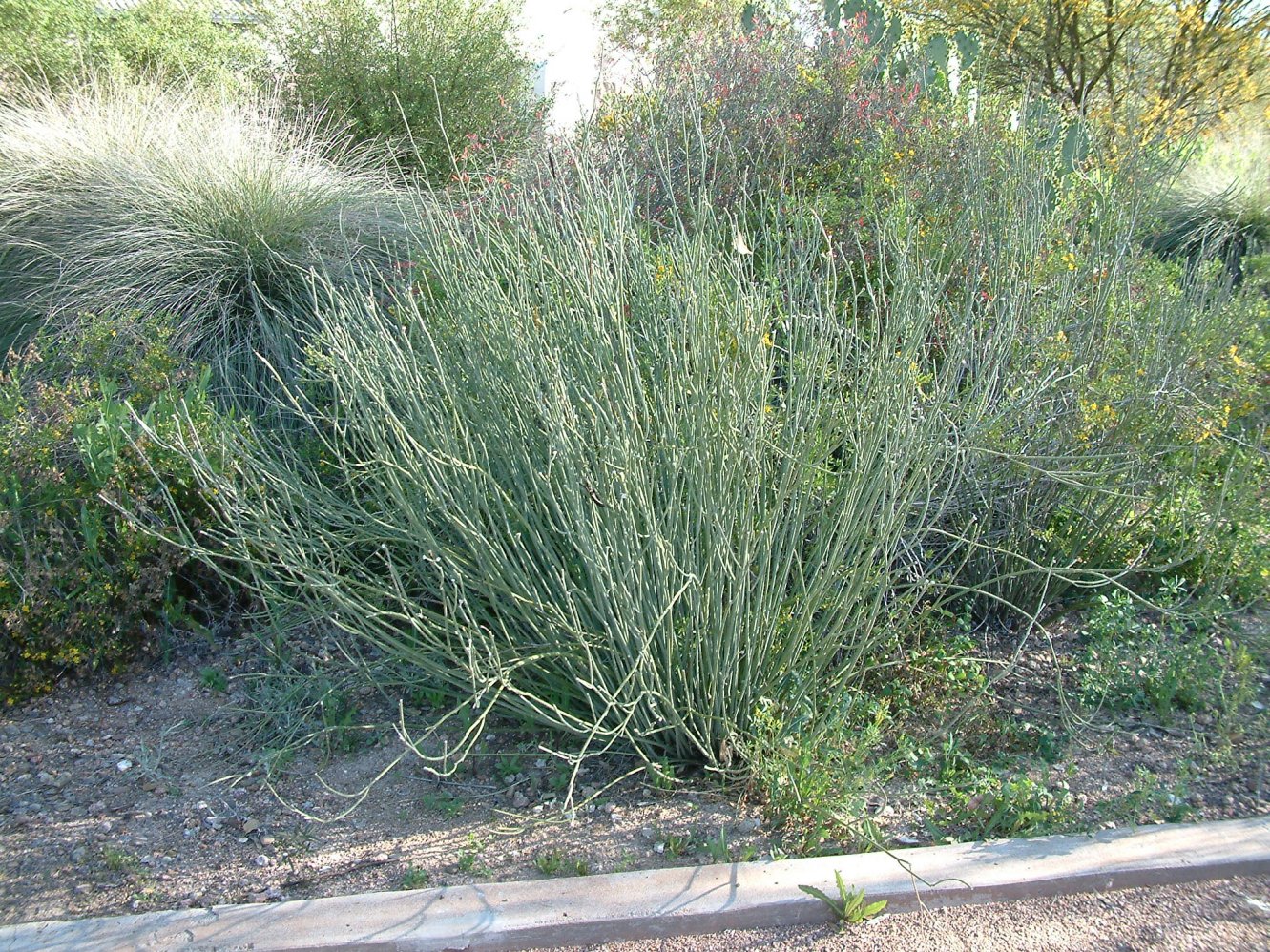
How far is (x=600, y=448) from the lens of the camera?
11.3 ft

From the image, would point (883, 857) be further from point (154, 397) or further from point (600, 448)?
point (154, 397)

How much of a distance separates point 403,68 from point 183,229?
430 cm

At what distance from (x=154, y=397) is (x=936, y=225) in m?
3.67

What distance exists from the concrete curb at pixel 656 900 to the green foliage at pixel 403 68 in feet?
25.6

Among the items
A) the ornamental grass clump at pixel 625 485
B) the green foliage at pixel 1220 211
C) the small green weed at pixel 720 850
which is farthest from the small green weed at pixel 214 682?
the green foliage at pixel 1220 211

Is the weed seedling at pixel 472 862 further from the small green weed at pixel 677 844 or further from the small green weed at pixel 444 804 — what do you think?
the small green weed at pixel 677 844

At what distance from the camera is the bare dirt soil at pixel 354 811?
10.6ft

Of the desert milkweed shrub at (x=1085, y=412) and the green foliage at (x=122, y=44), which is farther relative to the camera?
the green foliage at (x=122, y=44)

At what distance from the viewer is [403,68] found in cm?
1003

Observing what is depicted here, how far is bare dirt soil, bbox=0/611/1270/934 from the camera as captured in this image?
10.6 ft

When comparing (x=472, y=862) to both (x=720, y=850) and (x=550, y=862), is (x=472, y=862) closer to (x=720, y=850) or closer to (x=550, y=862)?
(x=550, y=862)

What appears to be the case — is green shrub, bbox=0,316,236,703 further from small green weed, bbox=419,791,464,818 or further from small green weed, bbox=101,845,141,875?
small green weed, bbox=419,791,464,818

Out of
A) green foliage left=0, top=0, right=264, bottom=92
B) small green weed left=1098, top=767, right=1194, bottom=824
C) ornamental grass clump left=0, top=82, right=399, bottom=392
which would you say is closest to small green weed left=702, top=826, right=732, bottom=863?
small green weed left=1098, top=767, right=1194, bottom=824

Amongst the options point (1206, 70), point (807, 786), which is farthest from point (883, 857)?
point (1206, 70)
